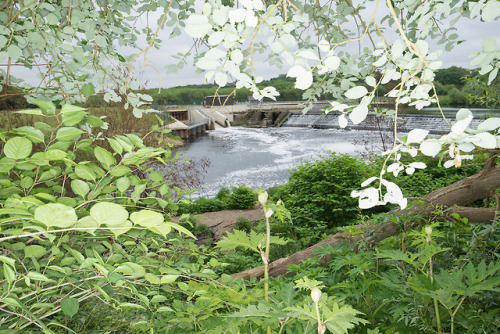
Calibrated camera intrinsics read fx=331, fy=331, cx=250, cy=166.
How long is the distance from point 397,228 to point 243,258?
2000 millimetres

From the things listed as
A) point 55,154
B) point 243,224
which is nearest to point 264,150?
point 243,224

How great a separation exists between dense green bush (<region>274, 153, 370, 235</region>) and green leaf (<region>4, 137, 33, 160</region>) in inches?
154

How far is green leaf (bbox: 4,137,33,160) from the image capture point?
2.45ft

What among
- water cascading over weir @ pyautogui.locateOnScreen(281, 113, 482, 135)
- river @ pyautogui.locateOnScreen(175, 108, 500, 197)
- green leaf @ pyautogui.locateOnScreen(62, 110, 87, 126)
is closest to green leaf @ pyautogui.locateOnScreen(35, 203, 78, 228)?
green leaf @ pyautogui.locateOnScreen(62, 110, 87, 126)

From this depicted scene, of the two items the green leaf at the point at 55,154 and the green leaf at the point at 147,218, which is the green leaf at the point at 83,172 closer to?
the green leaf at the point at 55,154

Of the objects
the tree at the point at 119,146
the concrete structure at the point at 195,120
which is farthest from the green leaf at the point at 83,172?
the concrete structure at the point at 195,120

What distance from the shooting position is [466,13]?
1.36 m

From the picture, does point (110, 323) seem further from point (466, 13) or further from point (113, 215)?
point (466, 13)

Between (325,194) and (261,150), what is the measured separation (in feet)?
35.3

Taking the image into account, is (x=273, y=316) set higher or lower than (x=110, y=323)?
higher

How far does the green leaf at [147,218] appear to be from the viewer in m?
0.58

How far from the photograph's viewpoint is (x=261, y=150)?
1562 cm

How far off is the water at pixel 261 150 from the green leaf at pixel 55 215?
906 centimetres

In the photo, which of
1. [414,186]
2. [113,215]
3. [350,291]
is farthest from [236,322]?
[414,186]
